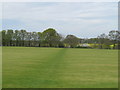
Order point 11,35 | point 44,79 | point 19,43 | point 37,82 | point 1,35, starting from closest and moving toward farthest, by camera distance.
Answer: point 37,82 → point 44,79 → point 1,35 → point 11,35 → point 19,43

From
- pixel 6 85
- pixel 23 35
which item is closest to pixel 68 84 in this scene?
pixel 6 85

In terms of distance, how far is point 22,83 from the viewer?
5340 mm

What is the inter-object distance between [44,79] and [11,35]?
46669 millimetres

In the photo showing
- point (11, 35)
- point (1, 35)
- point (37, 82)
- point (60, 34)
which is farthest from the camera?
point (60, 34)

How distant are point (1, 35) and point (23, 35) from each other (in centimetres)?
982

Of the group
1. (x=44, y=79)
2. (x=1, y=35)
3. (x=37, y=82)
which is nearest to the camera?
(x=37, y=82)

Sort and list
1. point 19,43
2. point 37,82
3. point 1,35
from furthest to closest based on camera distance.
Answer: point 19,43, point 1,35, point 37,82

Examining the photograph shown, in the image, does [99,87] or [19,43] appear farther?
[19,43]

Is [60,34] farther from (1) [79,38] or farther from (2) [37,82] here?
(2) [37,82]

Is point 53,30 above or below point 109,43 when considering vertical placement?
above

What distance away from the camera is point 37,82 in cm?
550

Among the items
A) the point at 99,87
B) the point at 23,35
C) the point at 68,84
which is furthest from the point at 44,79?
the point at 23,35

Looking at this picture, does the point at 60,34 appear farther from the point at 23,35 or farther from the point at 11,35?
the point at 11,35

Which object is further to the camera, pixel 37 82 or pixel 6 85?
pixel 37 82
